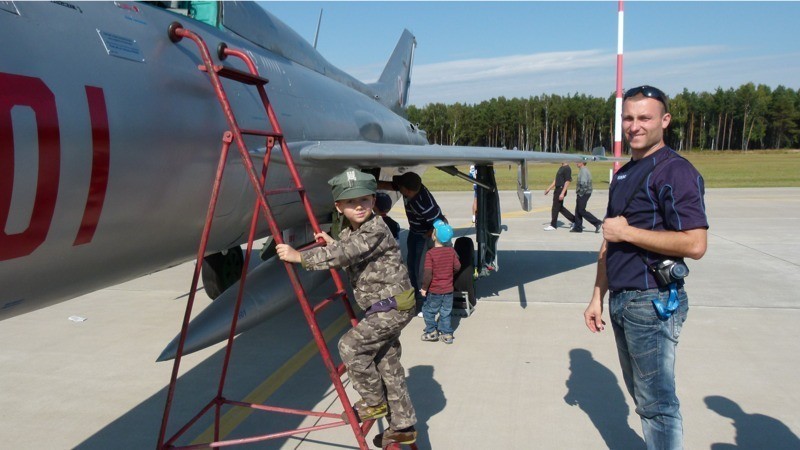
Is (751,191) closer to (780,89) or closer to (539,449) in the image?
(539,449)

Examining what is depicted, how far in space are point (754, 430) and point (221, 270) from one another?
18.9 feet

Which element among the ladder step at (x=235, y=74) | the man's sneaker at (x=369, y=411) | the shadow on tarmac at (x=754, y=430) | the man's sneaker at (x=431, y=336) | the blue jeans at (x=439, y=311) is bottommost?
the man's sneaker at (x=431, y=336)

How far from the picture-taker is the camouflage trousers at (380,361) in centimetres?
333

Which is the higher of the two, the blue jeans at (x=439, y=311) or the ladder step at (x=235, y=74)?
the ladder step at (x=235, y=74)

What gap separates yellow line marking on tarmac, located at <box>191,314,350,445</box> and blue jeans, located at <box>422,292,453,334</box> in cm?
107

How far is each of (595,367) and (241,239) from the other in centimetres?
319

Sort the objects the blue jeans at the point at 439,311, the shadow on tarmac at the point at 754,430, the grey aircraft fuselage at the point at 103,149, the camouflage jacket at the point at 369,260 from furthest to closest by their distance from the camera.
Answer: the blue jeans at the point at 439,311
the shadow on tarmac at the point at 754,430
the camouflage jacket at the point at 369,260
the grey aircraft fuselage at the point at 103,149

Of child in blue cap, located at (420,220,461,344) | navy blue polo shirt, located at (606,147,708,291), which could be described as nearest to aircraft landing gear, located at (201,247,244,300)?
child in blue cap, located at (420,220,461,344)

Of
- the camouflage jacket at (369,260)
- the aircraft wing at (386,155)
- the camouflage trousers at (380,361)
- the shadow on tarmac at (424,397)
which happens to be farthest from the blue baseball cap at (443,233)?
the camouflage jacket at (369,260)

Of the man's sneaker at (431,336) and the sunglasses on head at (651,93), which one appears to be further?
the man's sneaker at (431,336)

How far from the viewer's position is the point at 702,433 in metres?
3.99

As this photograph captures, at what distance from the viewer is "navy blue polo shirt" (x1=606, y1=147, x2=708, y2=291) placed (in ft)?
8.59

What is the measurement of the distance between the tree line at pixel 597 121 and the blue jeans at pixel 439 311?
3484 inches

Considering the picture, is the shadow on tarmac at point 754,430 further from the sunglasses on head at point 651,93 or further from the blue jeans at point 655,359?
the sunglasses on head at point 651,93
